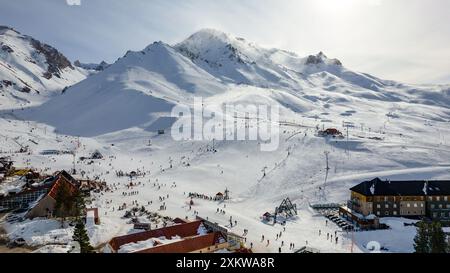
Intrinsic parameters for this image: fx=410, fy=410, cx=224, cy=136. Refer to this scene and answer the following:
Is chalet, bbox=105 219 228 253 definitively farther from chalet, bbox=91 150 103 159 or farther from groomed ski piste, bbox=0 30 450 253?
chalet, bbox=91 150 103 159

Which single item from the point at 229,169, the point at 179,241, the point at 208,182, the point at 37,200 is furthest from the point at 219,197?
the point at 179,241

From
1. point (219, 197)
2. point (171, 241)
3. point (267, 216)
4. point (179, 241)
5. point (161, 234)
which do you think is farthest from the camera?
point (219, 197)

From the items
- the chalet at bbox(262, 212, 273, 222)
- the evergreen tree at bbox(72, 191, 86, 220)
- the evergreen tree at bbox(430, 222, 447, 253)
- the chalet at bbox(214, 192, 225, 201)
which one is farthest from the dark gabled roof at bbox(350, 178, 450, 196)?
the evergreen tree at bbox(72, 191, 86, 220)

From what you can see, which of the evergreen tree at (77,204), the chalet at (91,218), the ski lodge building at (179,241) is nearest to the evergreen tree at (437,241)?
the ski lodge building at (179,241)

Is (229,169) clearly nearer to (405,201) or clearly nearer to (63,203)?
(405,201)
